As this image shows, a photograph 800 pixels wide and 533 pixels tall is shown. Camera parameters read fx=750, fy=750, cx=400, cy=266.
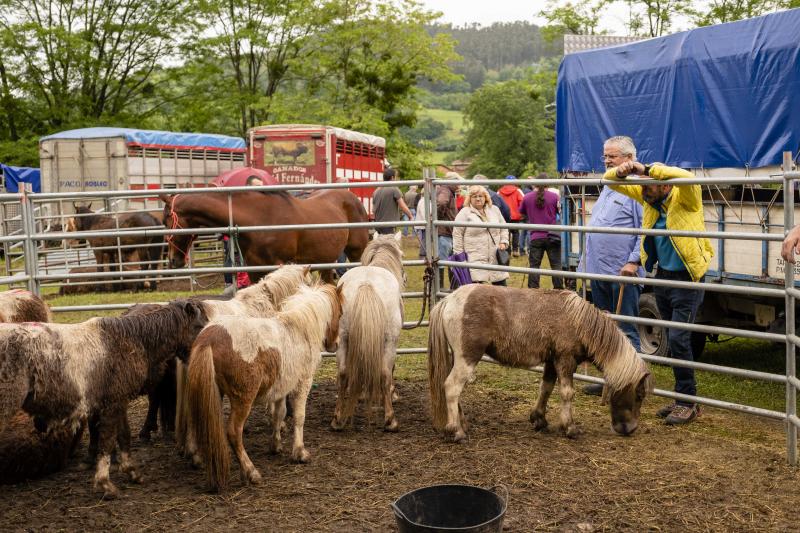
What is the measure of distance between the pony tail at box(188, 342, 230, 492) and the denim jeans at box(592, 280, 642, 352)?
3.58 metres

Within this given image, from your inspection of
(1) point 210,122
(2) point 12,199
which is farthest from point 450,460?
(1) point 210,122

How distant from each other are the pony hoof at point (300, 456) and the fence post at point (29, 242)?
309 centimetres

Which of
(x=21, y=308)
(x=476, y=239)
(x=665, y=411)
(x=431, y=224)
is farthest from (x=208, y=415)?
(x=476, y=239)

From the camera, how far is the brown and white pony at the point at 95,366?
3885 mm

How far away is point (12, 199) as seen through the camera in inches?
246

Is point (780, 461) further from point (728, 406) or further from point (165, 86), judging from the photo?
point (165, 86)

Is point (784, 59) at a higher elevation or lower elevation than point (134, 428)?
higher

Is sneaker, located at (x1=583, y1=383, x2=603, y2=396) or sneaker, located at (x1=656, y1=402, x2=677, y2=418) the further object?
sneaker, located at (x1=583, y1=383, x2=603, y2=396)

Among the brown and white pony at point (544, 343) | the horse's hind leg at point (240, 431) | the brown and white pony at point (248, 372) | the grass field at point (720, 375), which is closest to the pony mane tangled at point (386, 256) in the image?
the brown and white pony at point (544, 343)

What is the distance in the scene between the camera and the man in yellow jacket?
5.26 metres

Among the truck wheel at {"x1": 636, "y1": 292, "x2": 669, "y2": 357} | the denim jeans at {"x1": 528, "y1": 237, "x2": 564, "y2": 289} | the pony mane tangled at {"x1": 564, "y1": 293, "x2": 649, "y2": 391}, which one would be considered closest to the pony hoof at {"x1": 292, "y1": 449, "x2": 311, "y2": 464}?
the pony mane tangled at {"x1": 564, "y1": 293, "x2": 649, "y2": 391}

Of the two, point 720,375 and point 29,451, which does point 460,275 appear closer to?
point 720,375

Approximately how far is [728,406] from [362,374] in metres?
2.43

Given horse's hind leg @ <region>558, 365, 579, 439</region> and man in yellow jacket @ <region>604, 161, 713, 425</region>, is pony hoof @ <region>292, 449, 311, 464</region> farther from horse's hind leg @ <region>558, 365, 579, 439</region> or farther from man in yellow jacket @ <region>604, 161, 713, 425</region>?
man in yellow jacket @ <region>604, 161, 713, 425</region>
